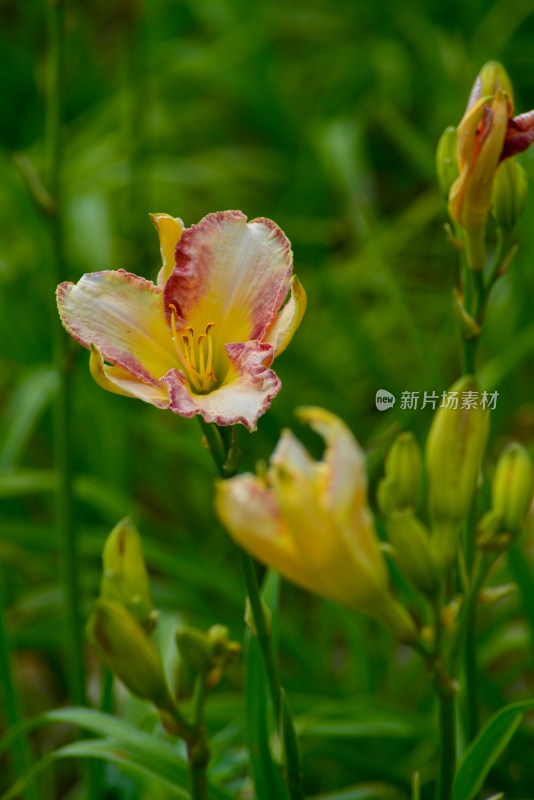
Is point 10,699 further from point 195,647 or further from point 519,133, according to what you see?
point 519,133

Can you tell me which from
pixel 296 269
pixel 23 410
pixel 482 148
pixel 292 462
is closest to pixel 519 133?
pixel 482 148

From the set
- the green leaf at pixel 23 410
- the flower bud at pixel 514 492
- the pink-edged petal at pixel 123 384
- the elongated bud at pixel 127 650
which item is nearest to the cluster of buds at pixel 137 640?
the elongated bud at pixel 127 650

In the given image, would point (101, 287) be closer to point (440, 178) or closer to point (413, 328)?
point (440, 178)

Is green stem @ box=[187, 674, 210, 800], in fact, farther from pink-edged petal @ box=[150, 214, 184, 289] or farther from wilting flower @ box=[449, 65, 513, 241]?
wilting flower @ box=[449, 65, 513, 241]

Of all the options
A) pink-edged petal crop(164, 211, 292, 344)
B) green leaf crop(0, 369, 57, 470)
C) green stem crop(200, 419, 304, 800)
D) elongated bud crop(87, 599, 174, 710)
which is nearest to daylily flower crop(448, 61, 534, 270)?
pink-edged petal crop(164, 211, 292, 344)

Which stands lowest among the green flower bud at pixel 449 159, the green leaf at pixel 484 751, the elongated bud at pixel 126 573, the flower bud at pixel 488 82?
the green leaf at pixel 484 751

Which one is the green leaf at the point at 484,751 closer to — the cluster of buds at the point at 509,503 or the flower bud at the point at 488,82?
the cluster of buds at the point at 509,503

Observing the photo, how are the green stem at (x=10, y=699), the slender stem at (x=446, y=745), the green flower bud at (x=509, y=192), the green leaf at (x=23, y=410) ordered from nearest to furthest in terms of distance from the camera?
the slender stem at (x=446, y=745) < the green flower bud at (x=509, y=192) < the green stem at (x=10, y=699) < the green leaf at (x=23, y=410)
